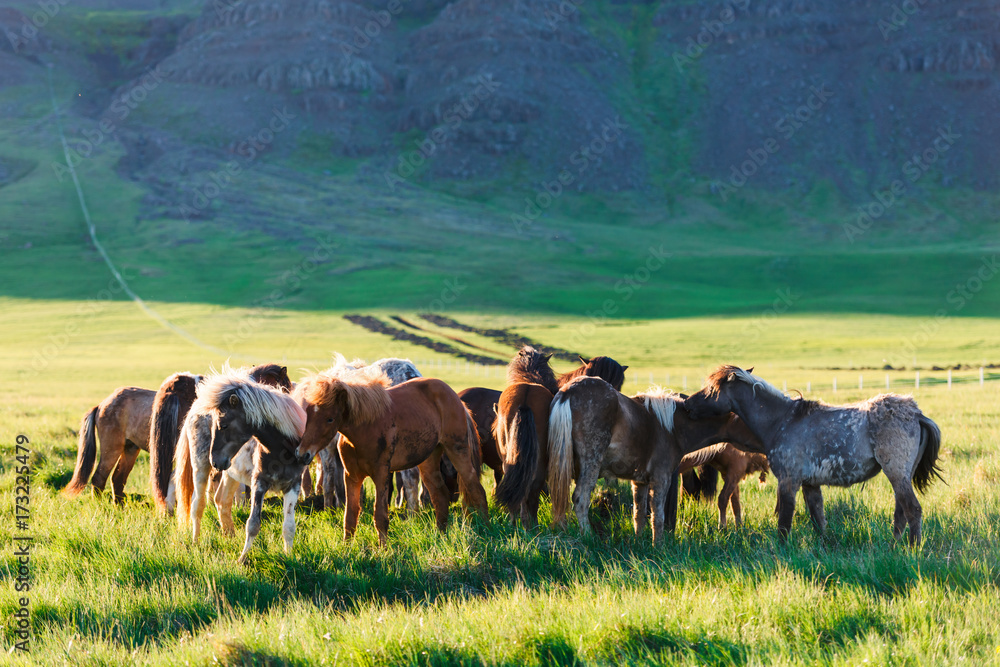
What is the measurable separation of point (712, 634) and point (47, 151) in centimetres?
18500

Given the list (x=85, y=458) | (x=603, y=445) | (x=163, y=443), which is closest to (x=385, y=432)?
(x=603, y=445)

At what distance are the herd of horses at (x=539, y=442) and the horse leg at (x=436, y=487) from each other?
2 centimetres

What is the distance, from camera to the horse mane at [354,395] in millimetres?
7020

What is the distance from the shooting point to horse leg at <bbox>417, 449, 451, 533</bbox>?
789 cm

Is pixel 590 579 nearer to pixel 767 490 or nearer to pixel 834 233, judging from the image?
pixel 767 490

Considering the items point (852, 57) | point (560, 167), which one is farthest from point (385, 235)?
point (852, 57)

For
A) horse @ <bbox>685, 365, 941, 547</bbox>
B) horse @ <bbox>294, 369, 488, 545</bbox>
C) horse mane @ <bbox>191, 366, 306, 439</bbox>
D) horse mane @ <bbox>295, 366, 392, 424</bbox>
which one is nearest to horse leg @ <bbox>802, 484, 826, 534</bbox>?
horse @ <bbox>685, 365, 941, 547</bbox>

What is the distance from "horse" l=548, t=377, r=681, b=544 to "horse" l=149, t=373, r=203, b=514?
458 cm

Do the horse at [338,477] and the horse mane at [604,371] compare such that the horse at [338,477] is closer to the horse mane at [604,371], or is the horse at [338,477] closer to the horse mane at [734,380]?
the horse mane at [604,371]

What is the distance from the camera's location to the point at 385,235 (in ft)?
395

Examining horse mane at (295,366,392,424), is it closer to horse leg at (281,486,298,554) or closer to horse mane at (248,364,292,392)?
horse leg at (281,486,298,554)

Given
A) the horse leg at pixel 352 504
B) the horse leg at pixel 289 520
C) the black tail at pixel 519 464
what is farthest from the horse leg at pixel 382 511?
the black tail at pixel 519 464

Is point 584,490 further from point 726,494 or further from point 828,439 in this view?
point 828,439

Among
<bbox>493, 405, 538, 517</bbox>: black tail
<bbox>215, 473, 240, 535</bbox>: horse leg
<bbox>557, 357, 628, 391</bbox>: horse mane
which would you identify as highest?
<bbox>557, 357, 628, 391</bbox>: horse mane
